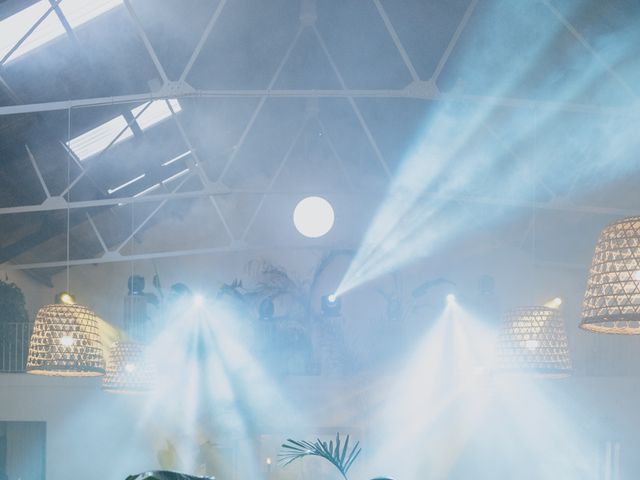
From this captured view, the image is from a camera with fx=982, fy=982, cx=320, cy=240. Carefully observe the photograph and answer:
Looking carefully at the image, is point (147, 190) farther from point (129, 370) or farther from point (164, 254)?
point (129, 370)

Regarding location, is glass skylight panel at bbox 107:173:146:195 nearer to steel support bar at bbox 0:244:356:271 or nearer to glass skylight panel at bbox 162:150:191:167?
glass skylight panel at bbox 162:150:191:167

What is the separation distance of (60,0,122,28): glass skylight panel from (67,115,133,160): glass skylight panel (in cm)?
244

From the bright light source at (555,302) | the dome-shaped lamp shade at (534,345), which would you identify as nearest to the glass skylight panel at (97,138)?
the bright light source at (555,302)

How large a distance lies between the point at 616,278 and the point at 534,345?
2.49 metres

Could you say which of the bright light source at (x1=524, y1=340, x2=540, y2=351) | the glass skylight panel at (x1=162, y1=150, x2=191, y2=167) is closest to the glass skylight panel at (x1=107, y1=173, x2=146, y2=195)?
the glass skylight panel at (x1=162, y1=150, x2=191, y2=167)

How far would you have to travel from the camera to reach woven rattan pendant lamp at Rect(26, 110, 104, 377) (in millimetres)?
6219

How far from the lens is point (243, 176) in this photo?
15.7 metres

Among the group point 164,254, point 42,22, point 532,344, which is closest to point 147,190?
point 164,254

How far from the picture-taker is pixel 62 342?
20.4 ft

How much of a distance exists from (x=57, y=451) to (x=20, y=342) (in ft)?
5.76

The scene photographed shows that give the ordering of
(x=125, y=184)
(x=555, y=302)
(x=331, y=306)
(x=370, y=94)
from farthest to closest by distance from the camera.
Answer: (x=555, y=302)
(x=331, y=306)
(x=125, y=184)
(x=370, y=94)

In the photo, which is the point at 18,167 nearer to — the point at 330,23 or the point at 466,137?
the point at 330,23

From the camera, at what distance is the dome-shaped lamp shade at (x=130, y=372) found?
8336 millimetres

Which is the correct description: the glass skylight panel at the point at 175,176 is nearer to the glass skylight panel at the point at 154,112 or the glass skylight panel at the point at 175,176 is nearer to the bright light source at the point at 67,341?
the glass skylight panel at the point at 154,112
